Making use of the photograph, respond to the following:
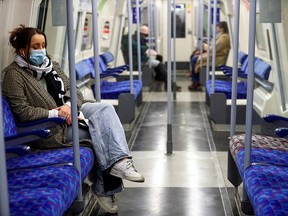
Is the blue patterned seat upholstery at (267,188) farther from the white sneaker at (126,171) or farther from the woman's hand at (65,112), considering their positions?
the woman's hand at (65,112)

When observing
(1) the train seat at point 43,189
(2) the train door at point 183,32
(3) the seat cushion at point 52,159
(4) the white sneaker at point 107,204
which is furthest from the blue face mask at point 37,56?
(2) the train door at point 183,32

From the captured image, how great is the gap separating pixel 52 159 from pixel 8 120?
0.39m

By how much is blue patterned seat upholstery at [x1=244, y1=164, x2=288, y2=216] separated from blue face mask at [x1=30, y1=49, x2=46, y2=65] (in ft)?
5.30

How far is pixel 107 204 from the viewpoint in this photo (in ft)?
12.5

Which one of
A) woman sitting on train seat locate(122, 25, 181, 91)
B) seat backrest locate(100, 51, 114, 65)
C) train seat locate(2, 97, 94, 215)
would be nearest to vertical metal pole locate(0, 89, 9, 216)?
train seat locate(2, 97, 94, 215)

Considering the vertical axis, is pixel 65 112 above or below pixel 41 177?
above

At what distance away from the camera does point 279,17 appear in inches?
189

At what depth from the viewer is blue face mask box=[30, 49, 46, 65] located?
3.57 m

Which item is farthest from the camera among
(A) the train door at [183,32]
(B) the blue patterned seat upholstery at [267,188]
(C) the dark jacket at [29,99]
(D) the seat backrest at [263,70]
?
(A) the train door at [183,32]

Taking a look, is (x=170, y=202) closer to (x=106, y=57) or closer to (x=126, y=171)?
(x=126, y=171)

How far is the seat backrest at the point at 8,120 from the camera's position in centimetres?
330

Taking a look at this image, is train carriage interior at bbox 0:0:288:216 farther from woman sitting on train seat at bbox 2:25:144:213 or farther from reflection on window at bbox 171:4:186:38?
reflection on window at bbox 171:4:186:38

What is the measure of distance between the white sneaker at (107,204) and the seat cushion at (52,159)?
35 cm

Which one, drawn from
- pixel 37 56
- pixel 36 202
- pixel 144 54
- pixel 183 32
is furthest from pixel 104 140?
pixel 183 32
